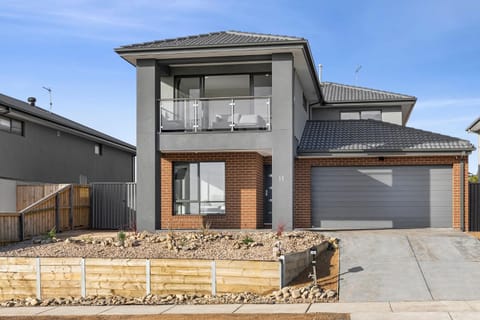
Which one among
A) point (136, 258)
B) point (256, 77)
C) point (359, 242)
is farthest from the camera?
point (256, 77)

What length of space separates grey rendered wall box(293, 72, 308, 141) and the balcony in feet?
4.33

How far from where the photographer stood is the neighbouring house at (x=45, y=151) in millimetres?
22969

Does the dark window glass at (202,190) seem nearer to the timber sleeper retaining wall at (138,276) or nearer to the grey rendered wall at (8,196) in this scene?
the timber sleeper retaining wall at (138,276)

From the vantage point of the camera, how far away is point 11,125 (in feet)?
77.6

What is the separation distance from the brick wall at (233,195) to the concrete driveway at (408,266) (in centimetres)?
300

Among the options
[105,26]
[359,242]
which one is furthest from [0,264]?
[359,242]

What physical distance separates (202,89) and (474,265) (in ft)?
36.0

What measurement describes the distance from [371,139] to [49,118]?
13.4 meters

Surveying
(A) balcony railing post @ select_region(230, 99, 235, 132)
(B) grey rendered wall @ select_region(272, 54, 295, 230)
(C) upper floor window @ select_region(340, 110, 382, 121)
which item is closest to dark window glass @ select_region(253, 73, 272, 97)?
(A) balcony railing post @ select_region(230, 99, 235, 132)

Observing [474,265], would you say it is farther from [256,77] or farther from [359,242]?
[256,77]

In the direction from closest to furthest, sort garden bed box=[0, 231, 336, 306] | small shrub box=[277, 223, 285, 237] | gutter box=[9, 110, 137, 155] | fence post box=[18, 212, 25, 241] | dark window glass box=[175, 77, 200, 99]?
1. garden bed box=[0, 231, 336, 306]
2. small shrub box=[277, 223, 285, 237]
3. fence post box=[18, 212, 25, 241]
4. dark window glass box=[175, 77, 200, 99]
5. gutter box=[9, 110, 137, 155]

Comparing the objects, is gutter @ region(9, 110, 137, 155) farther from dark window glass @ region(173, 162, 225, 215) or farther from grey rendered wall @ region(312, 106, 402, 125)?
grey rendered wall @ region(312, 106, 402, 125)

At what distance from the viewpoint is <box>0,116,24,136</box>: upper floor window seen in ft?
75.4

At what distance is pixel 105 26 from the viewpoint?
15836 mm
